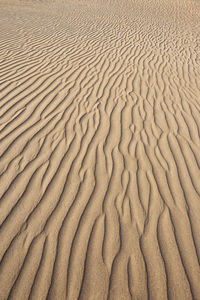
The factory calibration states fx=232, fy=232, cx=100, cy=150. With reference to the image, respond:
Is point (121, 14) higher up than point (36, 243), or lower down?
higher up

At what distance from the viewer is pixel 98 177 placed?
279 cm

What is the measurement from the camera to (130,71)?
18.1 ft

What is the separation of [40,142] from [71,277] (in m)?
1.83

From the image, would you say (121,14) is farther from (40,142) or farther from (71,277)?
(71,277)

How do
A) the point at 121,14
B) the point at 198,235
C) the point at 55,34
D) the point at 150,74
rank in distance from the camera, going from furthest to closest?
the point at 121,14 < the point at 55,34 < the point at 150,74 < the point at 198,235

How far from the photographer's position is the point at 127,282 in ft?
6.41

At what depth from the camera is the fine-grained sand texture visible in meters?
1.99

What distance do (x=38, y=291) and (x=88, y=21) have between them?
10.6 meters

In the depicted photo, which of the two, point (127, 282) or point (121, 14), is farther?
point (121, 14)

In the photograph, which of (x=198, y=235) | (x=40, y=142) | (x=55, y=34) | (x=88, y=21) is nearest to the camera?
(x=198, y=235)

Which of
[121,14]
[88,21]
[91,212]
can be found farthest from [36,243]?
[121,14]

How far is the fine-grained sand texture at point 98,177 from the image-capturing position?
1.99 meters

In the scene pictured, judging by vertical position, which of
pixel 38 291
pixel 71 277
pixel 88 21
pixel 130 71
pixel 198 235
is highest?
pixel 88 21

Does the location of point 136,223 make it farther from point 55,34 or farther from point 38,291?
point 55,34
